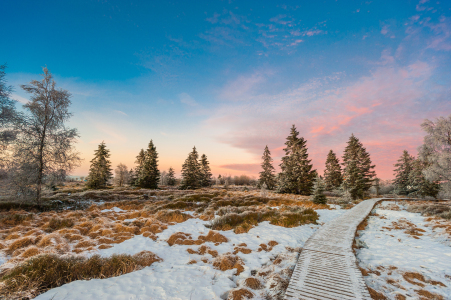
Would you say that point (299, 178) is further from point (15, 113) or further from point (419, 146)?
point (15, 113)

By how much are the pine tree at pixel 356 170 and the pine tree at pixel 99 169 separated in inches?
1712

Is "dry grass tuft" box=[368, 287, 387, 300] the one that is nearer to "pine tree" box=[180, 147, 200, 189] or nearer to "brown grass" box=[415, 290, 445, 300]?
"brown grass" box=[415, 290, 445, 300]

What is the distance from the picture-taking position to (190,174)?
37.4 m

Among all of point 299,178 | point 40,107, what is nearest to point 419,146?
point 299,178

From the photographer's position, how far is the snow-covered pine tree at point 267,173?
128ft

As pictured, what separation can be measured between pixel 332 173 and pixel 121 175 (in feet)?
165

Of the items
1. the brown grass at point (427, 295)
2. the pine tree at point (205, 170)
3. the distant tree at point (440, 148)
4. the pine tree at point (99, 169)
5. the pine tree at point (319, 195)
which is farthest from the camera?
the pine tree at point (205, 170)

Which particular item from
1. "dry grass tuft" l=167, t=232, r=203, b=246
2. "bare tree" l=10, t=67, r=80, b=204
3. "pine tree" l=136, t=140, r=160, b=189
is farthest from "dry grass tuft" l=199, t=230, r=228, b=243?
"pine tree" l=136, t=140, r=160, b=189

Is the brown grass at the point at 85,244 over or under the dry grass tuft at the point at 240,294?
over

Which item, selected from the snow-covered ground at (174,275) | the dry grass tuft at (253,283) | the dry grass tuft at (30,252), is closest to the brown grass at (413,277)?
the snow-covered ground at (174,275)

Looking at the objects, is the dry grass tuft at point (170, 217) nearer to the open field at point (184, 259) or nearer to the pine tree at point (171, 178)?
the open field at point (184, 259)

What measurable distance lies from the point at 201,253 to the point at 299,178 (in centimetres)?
2501

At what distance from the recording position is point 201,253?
6277 millimetres

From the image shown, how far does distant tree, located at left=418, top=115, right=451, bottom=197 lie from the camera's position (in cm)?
1528
